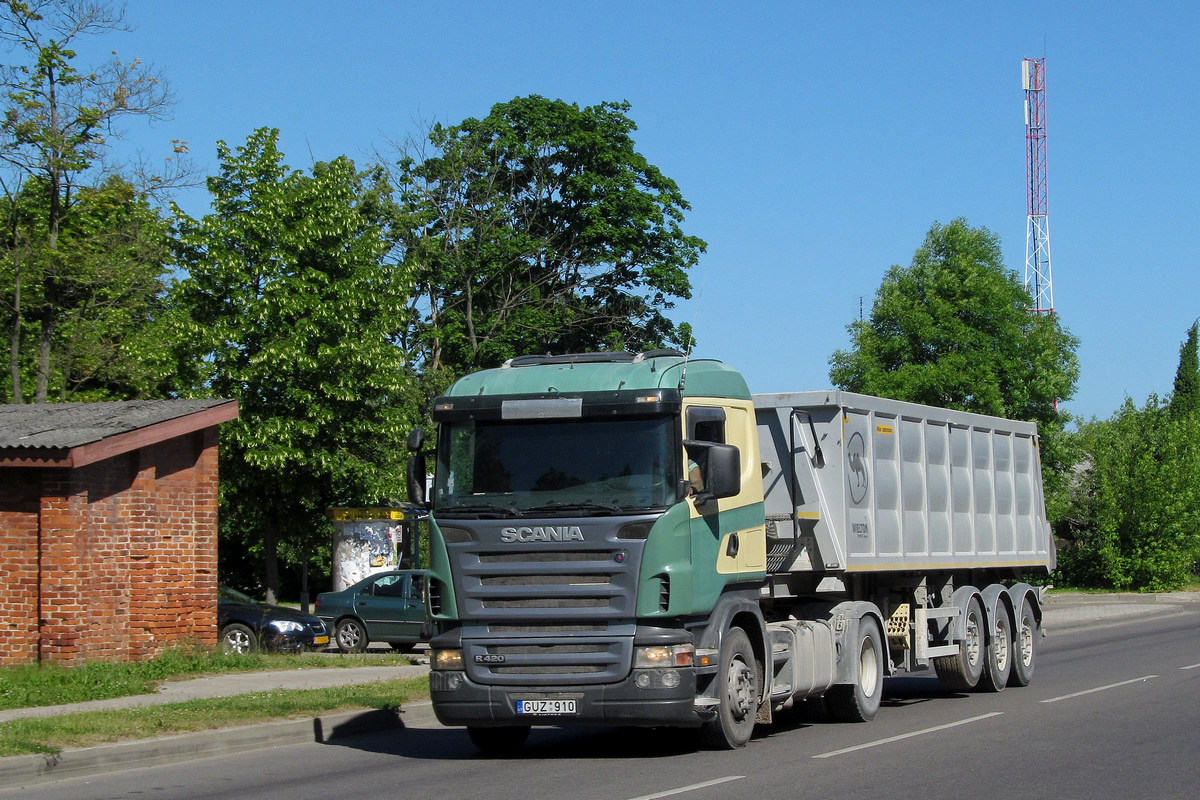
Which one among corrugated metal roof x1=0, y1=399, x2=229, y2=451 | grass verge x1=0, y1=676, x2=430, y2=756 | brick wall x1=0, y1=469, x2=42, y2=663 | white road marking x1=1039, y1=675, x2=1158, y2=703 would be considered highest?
corrugated metal roof x1=0, y1=399, x2=229, y2=451

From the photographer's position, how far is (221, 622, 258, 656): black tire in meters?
22.3

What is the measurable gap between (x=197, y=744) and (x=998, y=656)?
1013 centimetres

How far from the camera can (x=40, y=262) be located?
1060 inches

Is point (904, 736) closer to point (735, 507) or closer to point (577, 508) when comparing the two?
point (735, 507)

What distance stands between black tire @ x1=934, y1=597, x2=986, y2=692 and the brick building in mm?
10078

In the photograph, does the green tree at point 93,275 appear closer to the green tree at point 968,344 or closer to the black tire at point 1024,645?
the black tire at point 1024,645

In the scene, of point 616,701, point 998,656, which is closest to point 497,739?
point 616,701

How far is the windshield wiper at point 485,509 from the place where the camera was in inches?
413

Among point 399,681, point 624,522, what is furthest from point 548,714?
point 399,681

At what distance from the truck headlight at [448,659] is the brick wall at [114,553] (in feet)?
24.4

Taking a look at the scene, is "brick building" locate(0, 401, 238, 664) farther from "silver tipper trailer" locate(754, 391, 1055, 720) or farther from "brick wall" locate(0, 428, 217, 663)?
"silver tipper trailer" locate(754, 391, 1055, 720)

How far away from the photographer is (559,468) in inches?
418

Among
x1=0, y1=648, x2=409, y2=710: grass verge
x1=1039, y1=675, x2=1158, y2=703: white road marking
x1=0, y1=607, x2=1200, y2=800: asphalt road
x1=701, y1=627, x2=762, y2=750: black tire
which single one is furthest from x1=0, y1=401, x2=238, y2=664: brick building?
x1=1039, y1=675, x2=1158, y2=703: white road marking

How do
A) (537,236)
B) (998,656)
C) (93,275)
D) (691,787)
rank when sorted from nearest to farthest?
1. (691,787)
2. (998,656)
3. (93,275)
4. (537,236)
